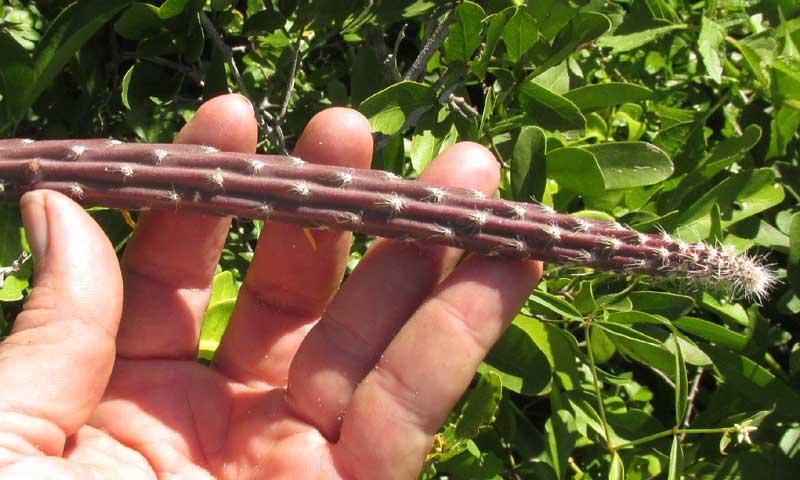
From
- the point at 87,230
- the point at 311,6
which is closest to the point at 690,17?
the point at 311,6

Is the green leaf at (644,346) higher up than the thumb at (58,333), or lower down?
lower down

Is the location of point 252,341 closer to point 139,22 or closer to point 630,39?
point 139,22

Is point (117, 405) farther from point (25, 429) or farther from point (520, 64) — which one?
point (520, 64)

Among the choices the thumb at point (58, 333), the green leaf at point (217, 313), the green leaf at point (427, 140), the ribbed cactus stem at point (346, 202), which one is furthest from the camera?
the green leaf at point (217, 313)

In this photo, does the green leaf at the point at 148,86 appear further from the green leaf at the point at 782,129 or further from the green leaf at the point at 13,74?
the green leaf at the point at 782,129

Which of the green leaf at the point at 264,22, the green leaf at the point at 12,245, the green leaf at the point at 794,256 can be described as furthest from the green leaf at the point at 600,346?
the green leaf at the point at 12,245

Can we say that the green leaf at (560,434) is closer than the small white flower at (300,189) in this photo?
No

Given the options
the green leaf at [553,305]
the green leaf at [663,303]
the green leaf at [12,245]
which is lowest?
the green leaf at [663,303]

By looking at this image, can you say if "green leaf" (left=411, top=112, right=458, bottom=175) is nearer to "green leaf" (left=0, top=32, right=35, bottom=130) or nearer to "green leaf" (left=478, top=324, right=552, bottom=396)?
"green leaf" (left=478, top=324, right=552, bottom=396)

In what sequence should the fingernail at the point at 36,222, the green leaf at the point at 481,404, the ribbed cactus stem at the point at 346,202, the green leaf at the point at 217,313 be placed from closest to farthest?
the fingernail at the point at 36,222
the ribbed cactus stem at the point at 346,202
the green leaf at the point at 481,404
the green leaf at the point at 217,313
